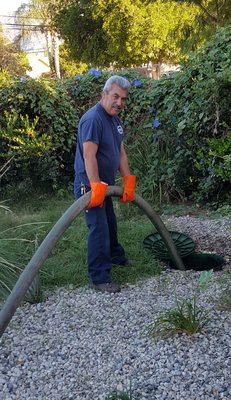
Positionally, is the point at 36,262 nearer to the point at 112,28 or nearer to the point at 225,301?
the point at 225,301

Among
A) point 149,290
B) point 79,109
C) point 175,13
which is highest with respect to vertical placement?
point 175,13

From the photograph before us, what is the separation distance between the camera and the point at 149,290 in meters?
4.02

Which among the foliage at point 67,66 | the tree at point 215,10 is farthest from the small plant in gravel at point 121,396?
the foliage at point 67,66

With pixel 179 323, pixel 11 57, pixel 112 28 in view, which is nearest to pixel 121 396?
pixel 179 323

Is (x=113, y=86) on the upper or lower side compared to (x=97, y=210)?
upper

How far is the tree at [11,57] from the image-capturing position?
38.2 meters

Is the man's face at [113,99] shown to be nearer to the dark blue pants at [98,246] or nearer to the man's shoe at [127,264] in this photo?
the dark blue pants at [98,246]

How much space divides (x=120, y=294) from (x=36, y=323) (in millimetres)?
716

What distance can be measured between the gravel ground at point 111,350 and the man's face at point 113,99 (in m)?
1.36

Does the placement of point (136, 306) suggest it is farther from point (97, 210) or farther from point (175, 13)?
point (175, 13)

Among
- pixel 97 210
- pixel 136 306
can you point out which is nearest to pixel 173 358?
pixel 136 306

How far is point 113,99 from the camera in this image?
3967mm

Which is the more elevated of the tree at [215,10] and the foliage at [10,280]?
the tree at [215,10]

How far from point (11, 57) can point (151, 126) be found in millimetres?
34546
